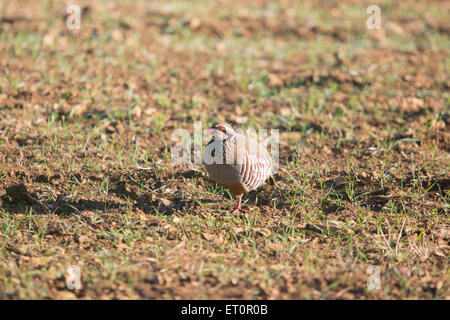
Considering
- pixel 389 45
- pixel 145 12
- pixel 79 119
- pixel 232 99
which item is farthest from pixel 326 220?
pixel 145 12

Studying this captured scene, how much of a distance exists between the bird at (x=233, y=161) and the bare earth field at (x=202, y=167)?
12.7 inches

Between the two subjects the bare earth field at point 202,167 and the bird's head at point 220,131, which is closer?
the bare earth field at point 202,167

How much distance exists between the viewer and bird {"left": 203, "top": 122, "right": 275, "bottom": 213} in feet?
13.4

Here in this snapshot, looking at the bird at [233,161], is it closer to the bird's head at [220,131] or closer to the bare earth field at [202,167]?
the bird's head at [220,131]

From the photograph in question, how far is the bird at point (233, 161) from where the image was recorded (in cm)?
408

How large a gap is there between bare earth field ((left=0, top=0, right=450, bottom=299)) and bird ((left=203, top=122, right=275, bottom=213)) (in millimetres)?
321

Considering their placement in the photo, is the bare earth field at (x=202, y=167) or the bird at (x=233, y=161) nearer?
the bare earth field at (x=202, y=167)

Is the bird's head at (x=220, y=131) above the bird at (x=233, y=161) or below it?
above

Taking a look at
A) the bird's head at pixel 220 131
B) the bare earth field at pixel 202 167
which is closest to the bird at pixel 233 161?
the bird's head at pixel 220 131

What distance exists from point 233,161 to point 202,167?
0.89m

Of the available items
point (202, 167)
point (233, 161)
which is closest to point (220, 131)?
point (233, 161)

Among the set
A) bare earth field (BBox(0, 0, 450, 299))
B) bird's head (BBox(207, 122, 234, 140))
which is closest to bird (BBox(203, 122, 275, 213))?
bird's head (BBox(207, 122, 234, 140))

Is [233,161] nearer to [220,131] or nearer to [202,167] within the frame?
[220,131]

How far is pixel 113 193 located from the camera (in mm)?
4488
